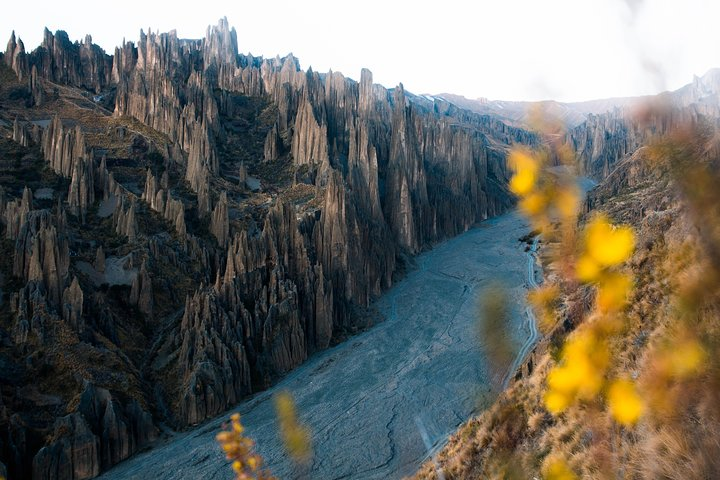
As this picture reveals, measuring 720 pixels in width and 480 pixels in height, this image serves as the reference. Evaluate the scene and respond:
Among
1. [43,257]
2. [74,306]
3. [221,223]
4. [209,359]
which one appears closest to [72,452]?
[209,359]

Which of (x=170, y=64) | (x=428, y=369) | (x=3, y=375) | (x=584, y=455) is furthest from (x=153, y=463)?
(x=170, y=64)

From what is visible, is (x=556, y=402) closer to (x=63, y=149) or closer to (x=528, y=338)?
(x=528, y=338)

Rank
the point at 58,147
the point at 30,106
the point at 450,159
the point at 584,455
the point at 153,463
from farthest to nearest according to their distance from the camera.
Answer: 1. the point at 450,159
2. the point at 30,106
3. the point at 58,147
4. the point at 153,463
5. the point at 584,455

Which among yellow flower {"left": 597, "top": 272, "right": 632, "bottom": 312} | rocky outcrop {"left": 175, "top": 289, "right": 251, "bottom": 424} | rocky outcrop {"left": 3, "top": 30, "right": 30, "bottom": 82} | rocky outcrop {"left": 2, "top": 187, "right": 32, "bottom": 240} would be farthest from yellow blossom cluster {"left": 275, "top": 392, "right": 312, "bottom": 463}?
rocky outcrop {"left": 3, "top": 30, "right": 30, "bottom": 82}

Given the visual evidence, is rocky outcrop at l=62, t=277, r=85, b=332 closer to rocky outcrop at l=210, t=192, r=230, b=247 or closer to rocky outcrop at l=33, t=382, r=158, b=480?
rocky outcrop at l=33, t=382, r=158, b=480

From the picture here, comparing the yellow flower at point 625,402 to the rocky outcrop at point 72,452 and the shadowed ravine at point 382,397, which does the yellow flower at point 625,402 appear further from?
the rocky outcrop at point 72,452

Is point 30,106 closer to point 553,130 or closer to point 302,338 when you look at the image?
point 302,338
